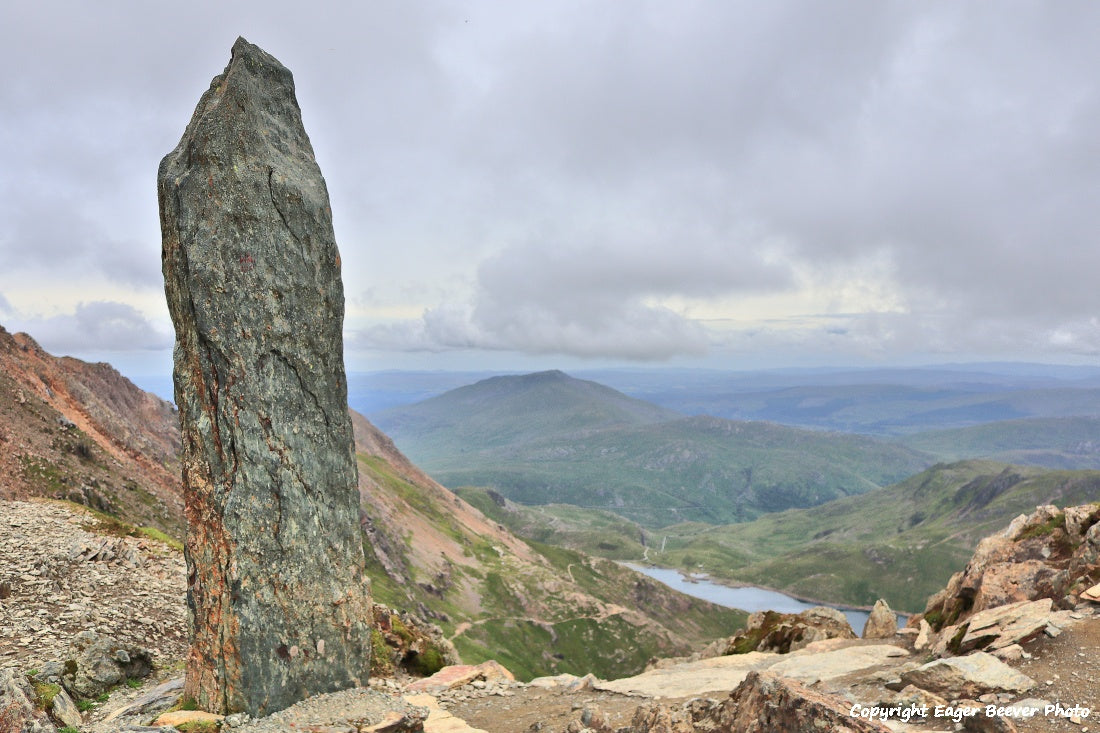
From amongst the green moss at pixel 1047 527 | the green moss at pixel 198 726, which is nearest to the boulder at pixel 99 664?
the green moss at pixel 198 726

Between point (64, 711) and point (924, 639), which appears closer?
point (64, 711)

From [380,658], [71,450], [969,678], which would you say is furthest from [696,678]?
[71,450]

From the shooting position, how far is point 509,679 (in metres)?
30.1

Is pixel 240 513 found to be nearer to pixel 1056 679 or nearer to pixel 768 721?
pixel 768 721

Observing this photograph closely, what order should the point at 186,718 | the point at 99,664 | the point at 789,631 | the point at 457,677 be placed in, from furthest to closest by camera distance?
1. the point at 789,631
2. the point at 457,677
3. the point at 99,664
4. the point at 186,718

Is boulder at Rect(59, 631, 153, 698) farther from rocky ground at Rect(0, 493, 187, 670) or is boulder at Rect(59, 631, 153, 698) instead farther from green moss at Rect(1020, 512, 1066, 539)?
green moss at Rect(1020, 512, 1066, 539)

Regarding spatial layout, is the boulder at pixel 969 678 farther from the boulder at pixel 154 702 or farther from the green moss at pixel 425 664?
the boulder at pixel 154 702

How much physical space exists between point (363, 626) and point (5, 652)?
45.5ft

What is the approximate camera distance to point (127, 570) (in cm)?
3142

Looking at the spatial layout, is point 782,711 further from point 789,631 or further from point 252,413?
point 789,631

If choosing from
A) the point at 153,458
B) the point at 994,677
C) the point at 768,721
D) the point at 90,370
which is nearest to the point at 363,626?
the point at 768,721

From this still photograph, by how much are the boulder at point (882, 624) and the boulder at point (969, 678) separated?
1679 cm

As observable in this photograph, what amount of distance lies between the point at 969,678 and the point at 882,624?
19284 mm

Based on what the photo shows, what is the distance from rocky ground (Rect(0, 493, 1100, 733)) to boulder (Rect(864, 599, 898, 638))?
175 centimetres
